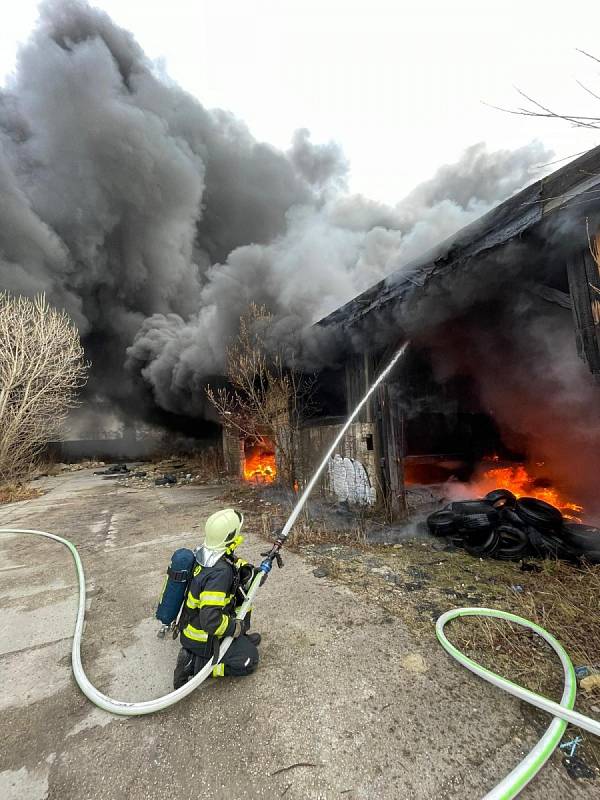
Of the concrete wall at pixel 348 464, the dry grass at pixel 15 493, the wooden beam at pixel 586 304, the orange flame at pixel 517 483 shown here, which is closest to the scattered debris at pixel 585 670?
the wooden beam at pixel 586 304

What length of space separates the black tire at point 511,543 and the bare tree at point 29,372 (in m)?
14.1

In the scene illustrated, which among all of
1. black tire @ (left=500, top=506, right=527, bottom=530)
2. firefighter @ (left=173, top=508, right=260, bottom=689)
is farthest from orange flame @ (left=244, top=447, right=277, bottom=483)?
firefighter @ (left=173, top=508, right=260, bottom=689)

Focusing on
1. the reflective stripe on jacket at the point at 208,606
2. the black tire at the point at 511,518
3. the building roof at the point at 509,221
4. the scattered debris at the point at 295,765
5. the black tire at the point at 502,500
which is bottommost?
the scattered debris at the point at 295,765

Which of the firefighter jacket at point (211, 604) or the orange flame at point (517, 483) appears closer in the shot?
the firefighter jacket at point (211, 604)

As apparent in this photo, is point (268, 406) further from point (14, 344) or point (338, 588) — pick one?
point (14, 344)

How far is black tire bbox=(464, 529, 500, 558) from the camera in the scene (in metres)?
4.36

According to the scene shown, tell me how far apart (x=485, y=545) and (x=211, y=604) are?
391 centimetres

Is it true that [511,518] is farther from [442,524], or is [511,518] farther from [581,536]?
[442,524]

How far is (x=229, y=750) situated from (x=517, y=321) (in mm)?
6443

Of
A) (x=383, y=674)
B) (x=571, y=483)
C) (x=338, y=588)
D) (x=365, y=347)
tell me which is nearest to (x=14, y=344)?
(x=365, y=347)

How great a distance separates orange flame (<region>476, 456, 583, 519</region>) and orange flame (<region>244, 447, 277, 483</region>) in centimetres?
699

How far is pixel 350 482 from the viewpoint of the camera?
277 inches

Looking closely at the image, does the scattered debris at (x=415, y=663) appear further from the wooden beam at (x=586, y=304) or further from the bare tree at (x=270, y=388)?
the bare tree at (x=270, y=388)

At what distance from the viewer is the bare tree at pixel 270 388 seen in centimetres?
759
